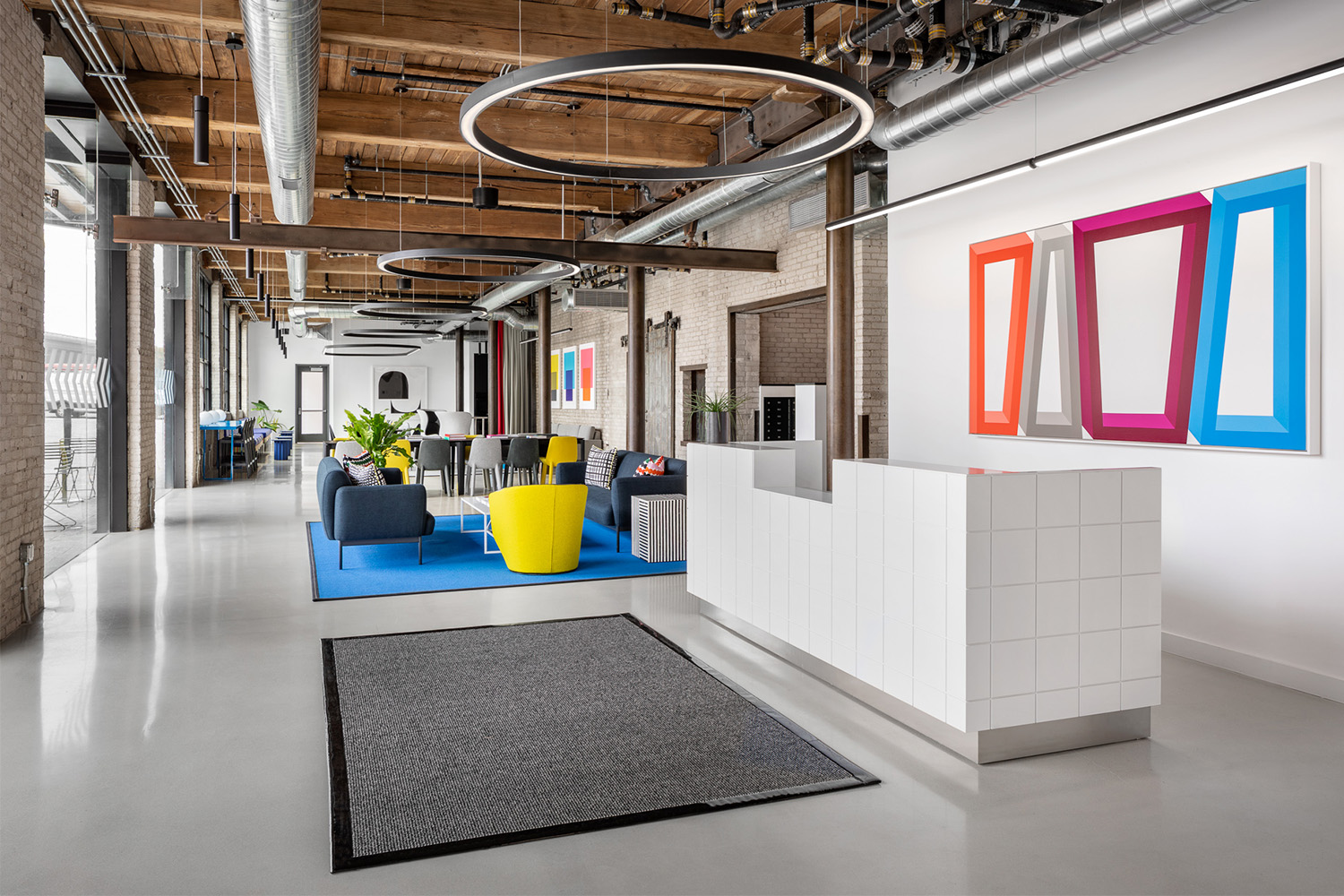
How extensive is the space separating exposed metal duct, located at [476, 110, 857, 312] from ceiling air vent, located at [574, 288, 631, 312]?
3.10 metres

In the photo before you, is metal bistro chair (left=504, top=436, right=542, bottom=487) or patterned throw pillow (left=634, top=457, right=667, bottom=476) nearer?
patterned throw pillow (left=634, top=457, right=667, bottom=476)

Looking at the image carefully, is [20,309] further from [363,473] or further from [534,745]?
[534,745]

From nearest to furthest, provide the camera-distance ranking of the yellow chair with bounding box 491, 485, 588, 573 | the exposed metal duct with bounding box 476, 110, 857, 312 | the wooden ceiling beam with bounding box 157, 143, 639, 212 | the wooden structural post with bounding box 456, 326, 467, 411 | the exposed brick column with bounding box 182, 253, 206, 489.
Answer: the exposed metal duct with bounding box 476, 110, 857, 312 → the yellow chair with bounding box 491, 485, 588, 573 → the wooden ceiling beam with bounding box 157, 143, 639, 212 → the exposed brick column with bounding box 182, 253, 206, 489 → the wooden structural post with bounding box 456, 326, 467, 411

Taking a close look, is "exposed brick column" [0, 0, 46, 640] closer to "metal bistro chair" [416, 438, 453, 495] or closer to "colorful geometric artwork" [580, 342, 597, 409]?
"metal bistro chair" [416, 438, 453, 495]

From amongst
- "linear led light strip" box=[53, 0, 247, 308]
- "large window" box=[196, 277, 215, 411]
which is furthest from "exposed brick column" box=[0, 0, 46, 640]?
"large window" box=[196, 277, 215, 411]

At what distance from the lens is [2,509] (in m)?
5.71

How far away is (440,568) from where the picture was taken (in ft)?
26.4

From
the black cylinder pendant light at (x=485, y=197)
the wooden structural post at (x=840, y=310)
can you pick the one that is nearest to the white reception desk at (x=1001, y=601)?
the wooden structural post at (x=840, y=310)

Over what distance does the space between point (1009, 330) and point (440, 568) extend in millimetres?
4962

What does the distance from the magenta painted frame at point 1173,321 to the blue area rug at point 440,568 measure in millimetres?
3662

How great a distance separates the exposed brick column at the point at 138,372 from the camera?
10.3m

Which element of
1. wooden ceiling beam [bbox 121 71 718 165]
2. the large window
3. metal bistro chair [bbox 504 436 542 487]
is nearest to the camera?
wooden ceiling beam [bbox 121 71 718 165]

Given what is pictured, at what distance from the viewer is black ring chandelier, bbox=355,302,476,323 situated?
1748 cm

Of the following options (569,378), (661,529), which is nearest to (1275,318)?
(661,529)
